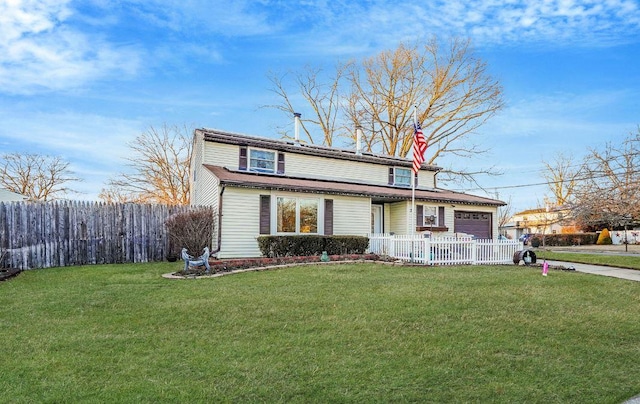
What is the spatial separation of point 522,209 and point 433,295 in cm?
5311

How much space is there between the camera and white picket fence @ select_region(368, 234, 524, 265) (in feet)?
46.5

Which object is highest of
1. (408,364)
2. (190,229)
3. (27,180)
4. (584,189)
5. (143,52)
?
(143,52)

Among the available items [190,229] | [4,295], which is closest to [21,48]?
[190,229]

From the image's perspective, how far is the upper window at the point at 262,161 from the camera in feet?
62.8

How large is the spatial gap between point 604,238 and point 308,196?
33.8 m

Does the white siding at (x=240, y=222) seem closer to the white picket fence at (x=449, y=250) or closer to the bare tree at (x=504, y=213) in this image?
the white picket fence at (x=449, y=250)

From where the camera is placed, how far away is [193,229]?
13.2 m

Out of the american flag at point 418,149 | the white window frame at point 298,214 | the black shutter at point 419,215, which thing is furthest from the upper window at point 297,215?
the black shutter at point 419,215

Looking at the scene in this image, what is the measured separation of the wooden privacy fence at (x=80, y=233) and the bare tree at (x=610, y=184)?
1278cm

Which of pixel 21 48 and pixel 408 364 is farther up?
pixel 21 48

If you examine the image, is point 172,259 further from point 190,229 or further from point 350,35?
point 350,35

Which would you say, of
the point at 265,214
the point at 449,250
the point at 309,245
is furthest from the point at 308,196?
the point at 449,250

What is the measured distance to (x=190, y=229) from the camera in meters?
13.3

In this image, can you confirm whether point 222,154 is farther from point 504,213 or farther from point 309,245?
point 504,213
